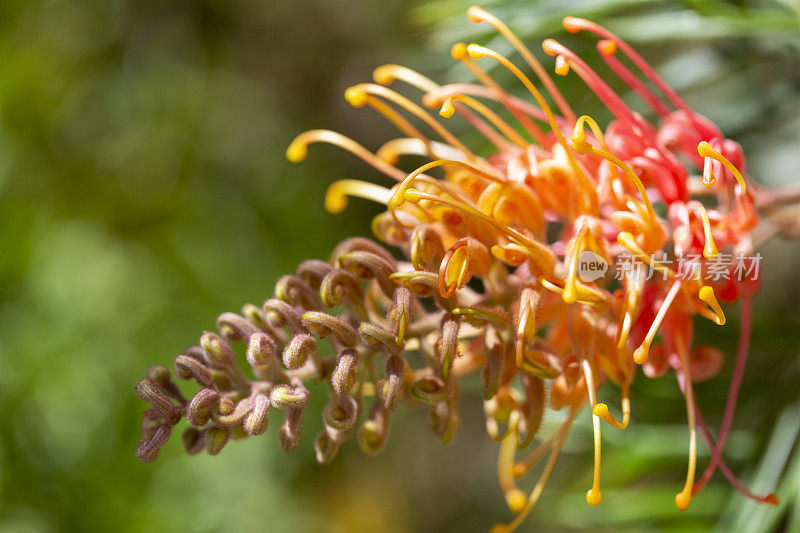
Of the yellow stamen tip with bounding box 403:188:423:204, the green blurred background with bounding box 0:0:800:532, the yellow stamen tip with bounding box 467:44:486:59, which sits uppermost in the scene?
the yellow stamen tip with bounding box 467:44:486:59

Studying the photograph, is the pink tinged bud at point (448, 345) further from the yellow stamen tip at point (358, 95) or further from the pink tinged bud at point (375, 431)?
the yellow stamen tip at point (358, 95)

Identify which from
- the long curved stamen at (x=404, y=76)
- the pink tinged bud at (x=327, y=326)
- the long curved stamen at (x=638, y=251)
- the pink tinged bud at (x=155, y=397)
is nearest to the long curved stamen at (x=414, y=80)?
the long curved stamen at (x=404, y=76)

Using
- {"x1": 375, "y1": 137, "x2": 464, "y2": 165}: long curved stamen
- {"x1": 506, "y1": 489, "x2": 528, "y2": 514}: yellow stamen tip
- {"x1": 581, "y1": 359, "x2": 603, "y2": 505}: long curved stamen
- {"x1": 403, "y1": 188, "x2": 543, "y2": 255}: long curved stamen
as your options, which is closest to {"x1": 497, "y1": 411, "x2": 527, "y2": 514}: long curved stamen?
{"x1": 506, "y1": 489, "x2": 528, "y2": 514}: yellow stamen tip

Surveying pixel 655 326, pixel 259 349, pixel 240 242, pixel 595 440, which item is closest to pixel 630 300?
pixel 655 326

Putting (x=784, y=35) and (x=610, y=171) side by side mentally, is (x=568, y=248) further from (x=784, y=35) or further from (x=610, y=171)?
(x=784, y=35)

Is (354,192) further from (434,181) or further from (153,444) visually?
(153,444)

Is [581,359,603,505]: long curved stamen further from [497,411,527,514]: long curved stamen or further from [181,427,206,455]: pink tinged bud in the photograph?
[181,427,206,455]: pink tinged bud

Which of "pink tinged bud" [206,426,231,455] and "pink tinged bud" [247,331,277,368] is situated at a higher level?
"pink tinged bud" [247,331,277,368]
